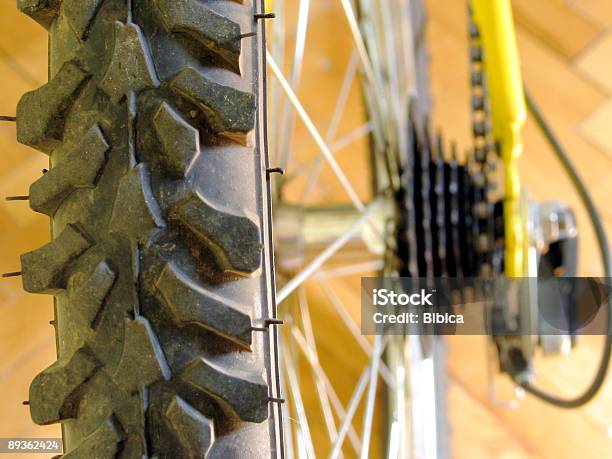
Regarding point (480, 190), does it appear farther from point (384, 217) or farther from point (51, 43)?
point (51, 43)

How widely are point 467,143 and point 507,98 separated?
0.26 meters

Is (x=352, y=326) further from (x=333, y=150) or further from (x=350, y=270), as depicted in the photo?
(x=333, y=150)

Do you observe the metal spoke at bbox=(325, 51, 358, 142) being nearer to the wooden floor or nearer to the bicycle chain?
the wooden floor

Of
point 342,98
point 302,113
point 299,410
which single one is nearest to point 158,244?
Answer: point 302,113

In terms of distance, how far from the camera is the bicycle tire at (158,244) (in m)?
0.20

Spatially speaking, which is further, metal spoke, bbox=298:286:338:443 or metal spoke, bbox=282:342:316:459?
metal spoke, bbox=298:286:338:443

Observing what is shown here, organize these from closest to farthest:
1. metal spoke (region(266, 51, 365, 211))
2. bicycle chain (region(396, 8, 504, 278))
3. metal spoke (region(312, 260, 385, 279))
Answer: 1. metal spoke (region(266, 51, 365, 211))
2. bicycle chain (region(396, 8, 504, 278))
3. metal spoke (region(312, 260, 385, 279))

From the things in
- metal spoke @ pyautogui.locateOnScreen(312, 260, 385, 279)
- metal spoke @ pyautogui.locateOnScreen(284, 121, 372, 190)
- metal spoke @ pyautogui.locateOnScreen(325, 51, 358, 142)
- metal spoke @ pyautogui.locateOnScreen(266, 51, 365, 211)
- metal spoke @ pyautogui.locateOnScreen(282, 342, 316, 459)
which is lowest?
metal spoke @ pyautogui.locateOnScreen(282, 342, 316, 459)

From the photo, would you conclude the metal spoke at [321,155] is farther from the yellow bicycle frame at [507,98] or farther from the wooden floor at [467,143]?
the yellow bicycle frame at [507,98]

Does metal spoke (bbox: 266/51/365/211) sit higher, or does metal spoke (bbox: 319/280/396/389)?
metal spoke (bbox: 266/51/365/211)

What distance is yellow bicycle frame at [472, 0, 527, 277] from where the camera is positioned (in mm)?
372

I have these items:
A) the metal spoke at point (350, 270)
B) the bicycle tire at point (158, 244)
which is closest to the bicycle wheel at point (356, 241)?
the metal spoke at point (350, 270)

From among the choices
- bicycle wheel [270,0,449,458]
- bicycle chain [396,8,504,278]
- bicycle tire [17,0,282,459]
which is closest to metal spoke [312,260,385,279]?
bicycle wheel [270,0,449,458]

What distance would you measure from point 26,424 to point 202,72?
0.21 m
